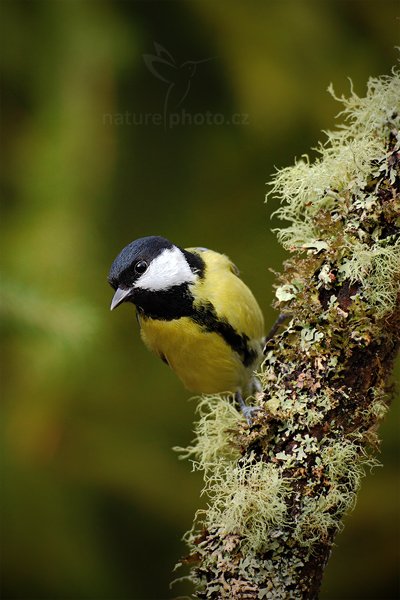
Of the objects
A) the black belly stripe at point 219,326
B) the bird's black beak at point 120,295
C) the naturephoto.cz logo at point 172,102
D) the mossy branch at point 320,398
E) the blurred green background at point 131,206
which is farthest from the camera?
Result: the naturephoto.cz logo at point 172,102

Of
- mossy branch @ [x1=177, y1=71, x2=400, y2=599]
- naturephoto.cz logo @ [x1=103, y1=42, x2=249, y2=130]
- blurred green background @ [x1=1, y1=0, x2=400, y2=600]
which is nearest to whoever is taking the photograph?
mossy branch @ [x1=177, y1=71, x2=400, y2=599]

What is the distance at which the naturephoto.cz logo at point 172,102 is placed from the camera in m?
3.08

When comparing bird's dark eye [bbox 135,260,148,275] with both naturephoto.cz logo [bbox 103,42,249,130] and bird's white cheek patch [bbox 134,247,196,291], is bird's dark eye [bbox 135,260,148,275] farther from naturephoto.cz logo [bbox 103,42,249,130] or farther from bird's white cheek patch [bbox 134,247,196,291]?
naturephoto.cz logo [bbox 103,42,249,130]

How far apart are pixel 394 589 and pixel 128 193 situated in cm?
205

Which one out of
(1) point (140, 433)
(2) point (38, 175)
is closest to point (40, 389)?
(1) point (140, 433)

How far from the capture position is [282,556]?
4.26 ft

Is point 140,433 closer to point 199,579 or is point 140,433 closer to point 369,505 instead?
point 369,505

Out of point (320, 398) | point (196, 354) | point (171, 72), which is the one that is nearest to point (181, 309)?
point (196, 354)

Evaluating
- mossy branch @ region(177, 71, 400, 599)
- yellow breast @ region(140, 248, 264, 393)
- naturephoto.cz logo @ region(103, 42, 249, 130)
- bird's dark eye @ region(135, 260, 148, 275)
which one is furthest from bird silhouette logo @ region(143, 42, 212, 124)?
mossy branch @ region(177, 71, 400, 599)

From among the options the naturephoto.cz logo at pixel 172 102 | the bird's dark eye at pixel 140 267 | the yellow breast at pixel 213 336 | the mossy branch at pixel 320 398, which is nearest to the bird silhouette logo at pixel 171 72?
the naturephoto.cz logo at pixel 172 102

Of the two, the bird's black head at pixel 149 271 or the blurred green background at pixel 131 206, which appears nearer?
the bird's black head at pixel 149 271

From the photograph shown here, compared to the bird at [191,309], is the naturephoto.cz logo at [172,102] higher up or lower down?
higher up

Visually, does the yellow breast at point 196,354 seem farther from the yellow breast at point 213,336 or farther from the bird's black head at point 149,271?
the bird's black head at point 149,271

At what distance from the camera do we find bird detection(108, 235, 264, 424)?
2.17 meters
